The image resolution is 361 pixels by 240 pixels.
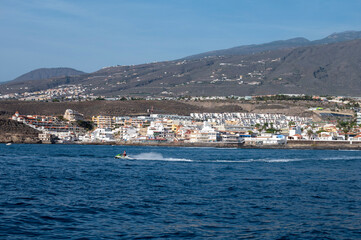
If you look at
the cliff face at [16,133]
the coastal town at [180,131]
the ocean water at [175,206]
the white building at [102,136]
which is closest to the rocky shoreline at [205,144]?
the cliff face at [16,133]

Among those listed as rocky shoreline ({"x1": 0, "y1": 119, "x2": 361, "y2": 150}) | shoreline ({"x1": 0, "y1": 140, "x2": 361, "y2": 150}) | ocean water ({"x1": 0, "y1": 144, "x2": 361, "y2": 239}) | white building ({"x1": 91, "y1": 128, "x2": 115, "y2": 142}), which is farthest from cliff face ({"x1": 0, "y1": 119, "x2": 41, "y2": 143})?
ocean water ({"x1": 0, "y1": 144, "x2": 361, "y2": 239})

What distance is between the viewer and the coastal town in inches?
4530

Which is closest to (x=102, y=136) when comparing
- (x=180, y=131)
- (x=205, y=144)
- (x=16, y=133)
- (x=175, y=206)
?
(x=180, y=131)

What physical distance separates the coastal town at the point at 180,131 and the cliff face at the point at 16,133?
2353 mm

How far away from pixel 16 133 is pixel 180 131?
35962 mm

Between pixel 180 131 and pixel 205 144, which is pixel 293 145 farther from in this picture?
pixel 180 131

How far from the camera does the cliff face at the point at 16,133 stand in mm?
109000

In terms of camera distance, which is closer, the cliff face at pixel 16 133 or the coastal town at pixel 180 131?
the cliff face at pixel 16 133

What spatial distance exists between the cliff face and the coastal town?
2353 mm

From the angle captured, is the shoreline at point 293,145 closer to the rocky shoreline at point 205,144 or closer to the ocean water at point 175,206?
the rocky shoreline at point 205,144

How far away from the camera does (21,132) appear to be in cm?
11456

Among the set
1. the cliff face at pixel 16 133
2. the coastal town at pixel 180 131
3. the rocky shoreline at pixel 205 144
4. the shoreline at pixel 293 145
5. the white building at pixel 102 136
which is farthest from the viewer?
the white building at pixel 102 136

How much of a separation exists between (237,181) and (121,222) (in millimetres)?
14860

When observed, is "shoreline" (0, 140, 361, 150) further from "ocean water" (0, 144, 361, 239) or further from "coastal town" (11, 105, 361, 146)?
"ocean water" (0, 144, 361, 239)
